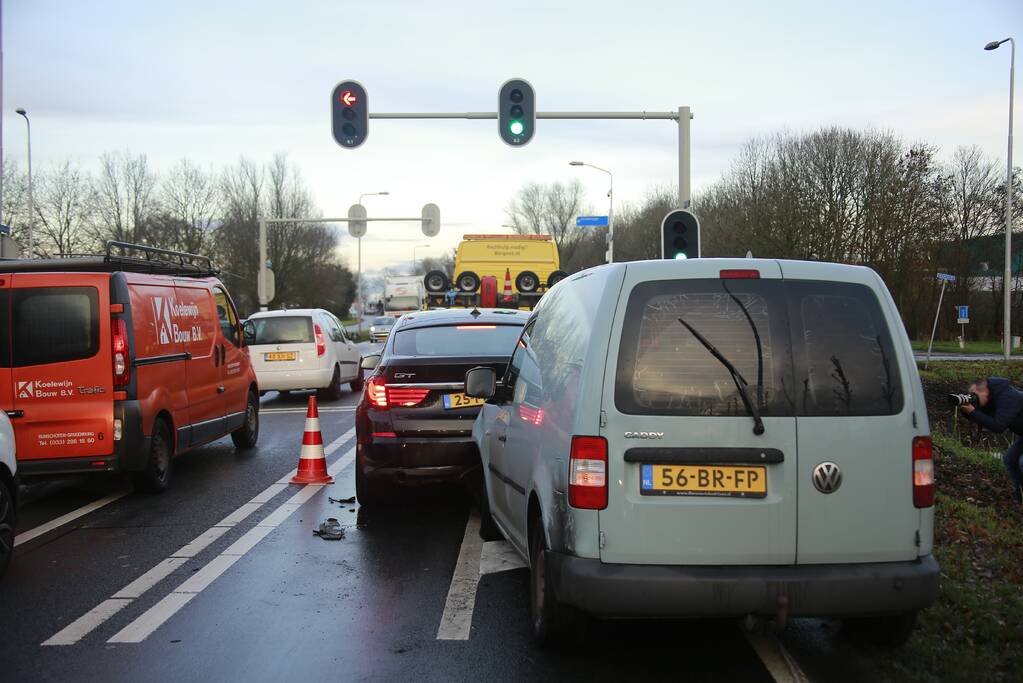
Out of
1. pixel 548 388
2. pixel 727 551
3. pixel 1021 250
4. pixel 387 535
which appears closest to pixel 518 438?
pixel 548 388

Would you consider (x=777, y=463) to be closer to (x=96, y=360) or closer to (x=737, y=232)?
(x=96, y=360)

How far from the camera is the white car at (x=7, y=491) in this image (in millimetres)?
6387

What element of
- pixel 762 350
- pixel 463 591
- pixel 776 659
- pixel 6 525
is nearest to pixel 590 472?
pixel 762 350

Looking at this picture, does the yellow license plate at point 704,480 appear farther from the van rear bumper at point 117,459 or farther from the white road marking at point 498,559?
the van rear bumper at point 117,459

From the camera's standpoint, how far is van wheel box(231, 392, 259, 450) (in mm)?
12430

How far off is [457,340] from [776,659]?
442 cm

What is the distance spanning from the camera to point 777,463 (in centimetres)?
416

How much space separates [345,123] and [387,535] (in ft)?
33.4

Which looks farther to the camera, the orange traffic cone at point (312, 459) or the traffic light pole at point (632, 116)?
the traffic light pole at point (632, 116)

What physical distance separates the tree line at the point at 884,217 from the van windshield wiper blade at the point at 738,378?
111ft

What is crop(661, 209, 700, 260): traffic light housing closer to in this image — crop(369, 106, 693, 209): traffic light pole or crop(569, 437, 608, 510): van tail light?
crop(369, 106, 693, 209): traffic light pole

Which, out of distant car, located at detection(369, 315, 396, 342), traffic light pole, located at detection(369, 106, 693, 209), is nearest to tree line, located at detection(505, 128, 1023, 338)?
distant car, located at detection(369, 315, 396, 342)

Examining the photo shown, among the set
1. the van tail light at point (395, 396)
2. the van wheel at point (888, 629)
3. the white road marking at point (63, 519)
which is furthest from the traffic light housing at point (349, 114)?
the van wheel at point (888, 629)

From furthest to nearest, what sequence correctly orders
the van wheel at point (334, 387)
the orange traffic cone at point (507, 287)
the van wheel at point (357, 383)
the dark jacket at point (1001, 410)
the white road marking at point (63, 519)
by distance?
the van wheel at point (357, 383)
the orange traffic cone at point (507, 287)
the van wheel at point (334, 387)
the dark jacket at point (1001, 410)
the white road marking at point (63, 519)
